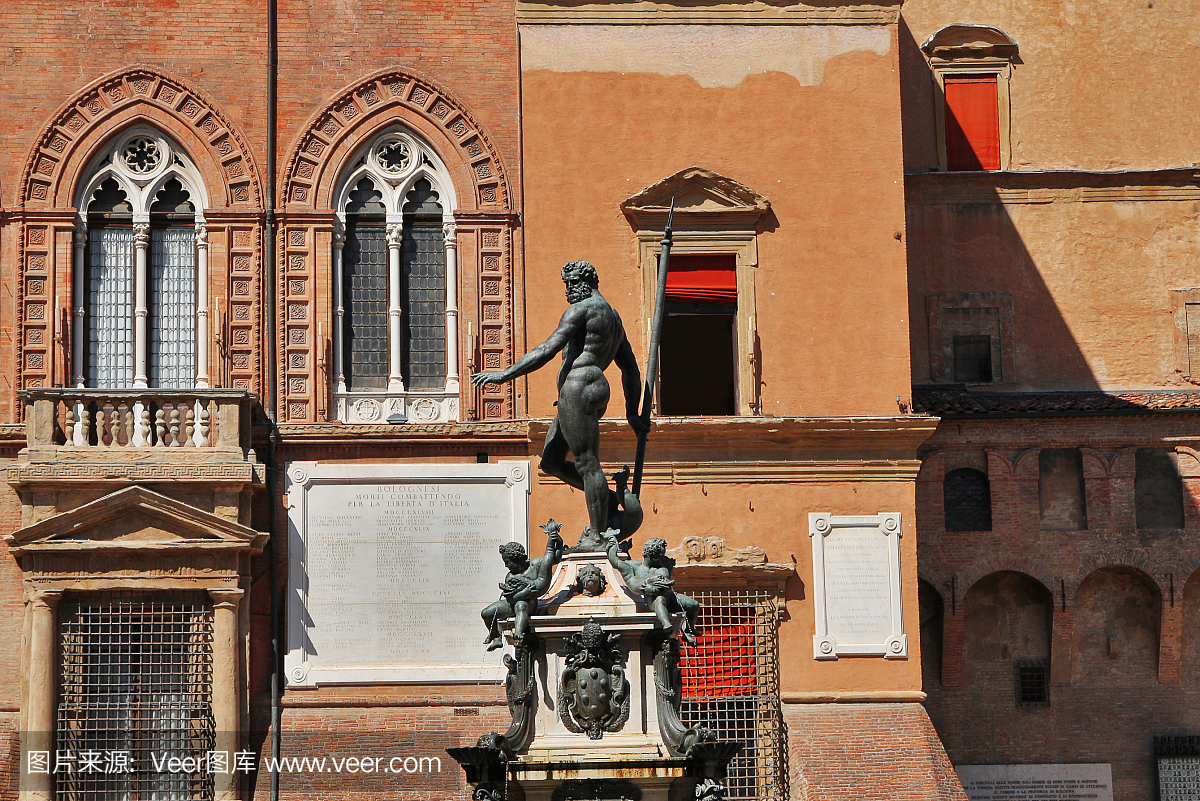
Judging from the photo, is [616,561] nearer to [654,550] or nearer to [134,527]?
[654,550]

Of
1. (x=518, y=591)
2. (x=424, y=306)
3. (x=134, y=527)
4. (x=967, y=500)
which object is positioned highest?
(x=424, y=306)

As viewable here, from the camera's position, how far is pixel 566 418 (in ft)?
42.4

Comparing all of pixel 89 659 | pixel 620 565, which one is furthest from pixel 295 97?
pixel 620 565

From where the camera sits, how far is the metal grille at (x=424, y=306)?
22750 mm

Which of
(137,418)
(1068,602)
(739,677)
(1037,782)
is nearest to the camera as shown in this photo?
(137,418)

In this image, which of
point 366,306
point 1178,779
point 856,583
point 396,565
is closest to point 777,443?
point 856,583

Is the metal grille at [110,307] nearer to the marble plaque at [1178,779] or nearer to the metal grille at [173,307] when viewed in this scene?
the metal grille at [173,307]

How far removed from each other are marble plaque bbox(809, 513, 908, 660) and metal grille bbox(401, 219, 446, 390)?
5070mm

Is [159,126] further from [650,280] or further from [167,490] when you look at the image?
[650,280]

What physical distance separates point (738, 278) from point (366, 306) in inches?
184

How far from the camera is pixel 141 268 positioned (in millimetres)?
22531

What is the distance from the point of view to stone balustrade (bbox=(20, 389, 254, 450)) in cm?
2103

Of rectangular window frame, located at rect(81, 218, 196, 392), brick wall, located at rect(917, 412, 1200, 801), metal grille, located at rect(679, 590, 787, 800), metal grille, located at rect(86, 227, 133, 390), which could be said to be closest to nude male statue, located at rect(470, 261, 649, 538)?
metal grille, located at rect(679, 590, 787, 800)

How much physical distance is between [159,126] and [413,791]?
8731 millimetres
